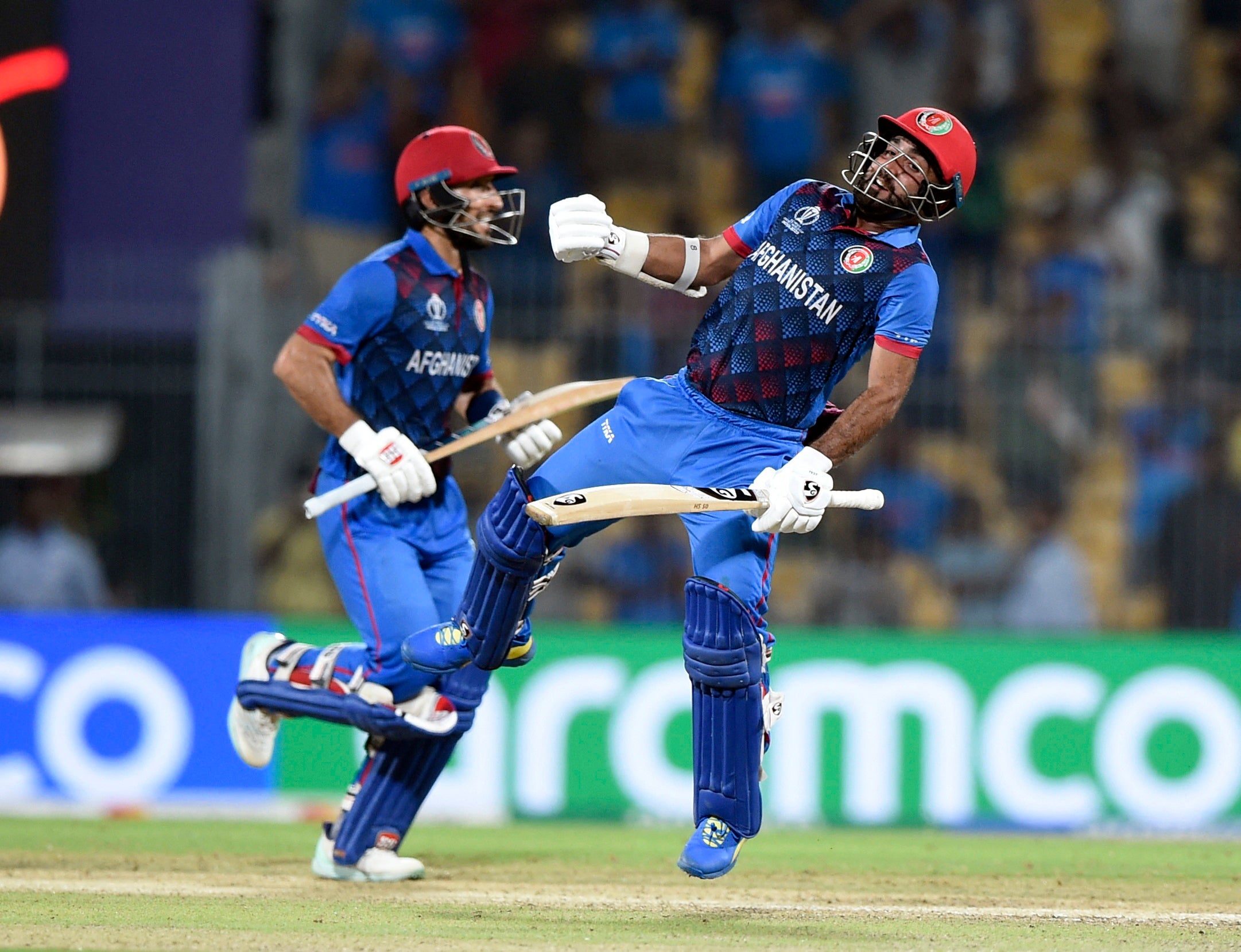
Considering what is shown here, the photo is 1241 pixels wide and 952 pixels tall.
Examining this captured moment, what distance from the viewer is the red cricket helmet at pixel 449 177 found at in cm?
699

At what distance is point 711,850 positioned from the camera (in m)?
5.82

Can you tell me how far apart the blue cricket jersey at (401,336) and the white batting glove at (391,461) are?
0.25 m

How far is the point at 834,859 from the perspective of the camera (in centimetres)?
809

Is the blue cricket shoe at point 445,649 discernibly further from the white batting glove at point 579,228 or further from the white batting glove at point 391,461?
the white batting glove at point 579,228

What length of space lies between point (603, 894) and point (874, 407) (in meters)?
1.92

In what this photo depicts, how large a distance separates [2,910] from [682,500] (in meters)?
2.38

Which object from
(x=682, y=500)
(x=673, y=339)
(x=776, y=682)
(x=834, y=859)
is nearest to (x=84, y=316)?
(x=673, y=339)

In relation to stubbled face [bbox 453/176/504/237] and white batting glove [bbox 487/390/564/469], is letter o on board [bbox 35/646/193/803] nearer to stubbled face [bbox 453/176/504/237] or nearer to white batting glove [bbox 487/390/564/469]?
white batting glove [bbox 487/390/564/469]

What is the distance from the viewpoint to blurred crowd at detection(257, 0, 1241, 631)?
11086mm

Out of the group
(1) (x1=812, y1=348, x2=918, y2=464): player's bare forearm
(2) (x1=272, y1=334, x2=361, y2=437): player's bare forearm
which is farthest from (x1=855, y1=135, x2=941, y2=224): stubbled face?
(2) (x1=272, y1=334, x2=361, y2=437): player's bare forearm

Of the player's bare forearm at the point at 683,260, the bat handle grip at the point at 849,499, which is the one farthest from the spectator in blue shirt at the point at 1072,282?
the bat handle grip at the point at 849,499

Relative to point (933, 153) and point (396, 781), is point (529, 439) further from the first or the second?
point (933, 153)

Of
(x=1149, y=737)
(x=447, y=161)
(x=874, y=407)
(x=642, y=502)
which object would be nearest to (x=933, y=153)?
(x=874, y=407)

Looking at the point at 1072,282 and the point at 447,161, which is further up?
the point at 447,161
